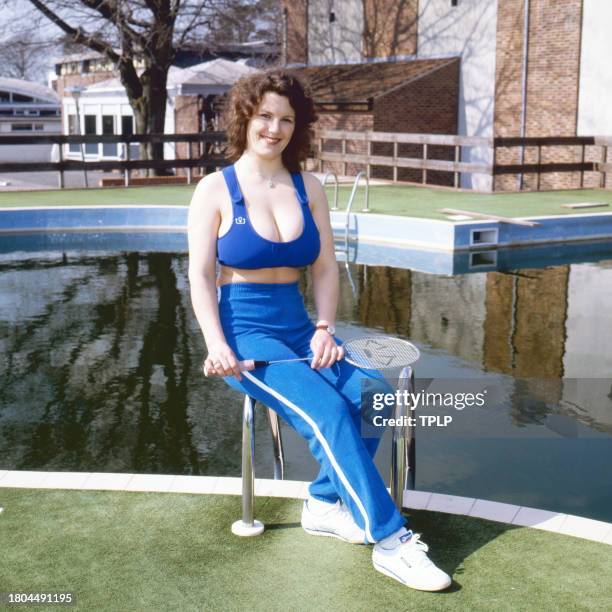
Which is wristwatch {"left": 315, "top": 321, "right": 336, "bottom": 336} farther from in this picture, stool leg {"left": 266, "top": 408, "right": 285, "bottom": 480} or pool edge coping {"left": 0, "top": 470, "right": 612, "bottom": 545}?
pool edge coping {"left": 0, "top": 470, "right": 612, "bottom": 545}

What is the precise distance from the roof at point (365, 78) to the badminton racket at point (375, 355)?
18894 mm

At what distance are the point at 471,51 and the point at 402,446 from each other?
21.0 meters

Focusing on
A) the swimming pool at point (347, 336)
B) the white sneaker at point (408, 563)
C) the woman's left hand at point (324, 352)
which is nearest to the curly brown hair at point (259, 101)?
the woman's left hand at point (324, 352)

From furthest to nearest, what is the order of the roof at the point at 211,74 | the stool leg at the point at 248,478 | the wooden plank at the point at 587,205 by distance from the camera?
the roof at the point at 211,74 → the wooden plank at the point at 587,205 → the stool leg at the point at 248,478

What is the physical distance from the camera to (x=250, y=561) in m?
3.09


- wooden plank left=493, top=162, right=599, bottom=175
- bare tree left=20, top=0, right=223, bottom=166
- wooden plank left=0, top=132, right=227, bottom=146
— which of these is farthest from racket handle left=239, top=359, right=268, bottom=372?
bare tree left=20, top=0, right=223, bottom=166

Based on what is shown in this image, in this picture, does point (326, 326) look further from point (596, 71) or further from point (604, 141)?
point (596, 71)

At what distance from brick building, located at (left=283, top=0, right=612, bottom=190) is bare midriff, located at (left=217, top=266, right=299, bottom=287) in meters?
17.5

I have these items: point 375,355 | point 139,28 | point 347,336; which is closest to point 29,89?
point 139,28

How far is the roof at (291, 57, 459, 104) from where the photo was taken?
22938 mm

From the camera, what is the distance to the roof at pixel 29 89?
4947 cm

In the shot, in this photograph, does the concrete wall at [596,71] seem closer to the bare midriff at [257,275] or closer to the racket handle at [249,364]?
the bare midriff at [257,275]

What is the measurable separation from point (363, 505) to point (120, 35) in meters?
19.2

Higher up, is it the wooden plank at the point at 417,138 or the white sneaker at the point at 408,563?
the wooden plank at the point at 417,138
